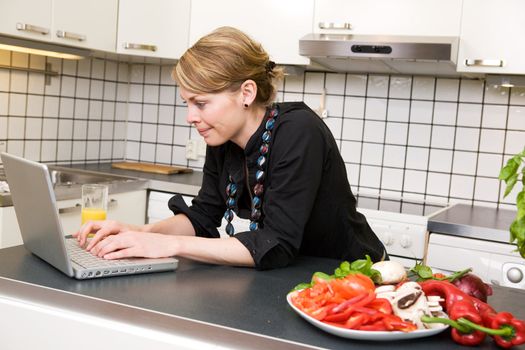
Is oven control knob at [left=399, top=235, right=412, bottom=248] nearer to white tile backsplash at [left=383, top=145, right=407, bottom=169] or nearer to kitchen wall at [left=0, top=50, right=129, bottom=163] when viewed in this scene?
white tile backsplash at [left=383, top=145, right=407, bottom=169]

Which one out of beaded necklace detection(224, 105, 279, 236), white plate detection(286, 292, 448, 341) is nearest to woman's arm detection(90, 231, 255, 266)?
beaded necklace detection(224, 105, 279, 236)

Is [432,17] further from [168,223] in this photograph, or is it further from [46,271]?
[46,271]

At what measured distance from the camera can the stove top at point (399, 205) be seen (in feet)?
8.57

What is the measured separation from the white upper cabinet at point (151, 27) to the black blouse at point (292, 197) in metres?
1.43

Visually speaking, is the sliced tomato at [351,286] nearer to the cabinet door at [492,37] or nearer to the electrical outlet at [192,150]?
the cabinet door at [492,37]

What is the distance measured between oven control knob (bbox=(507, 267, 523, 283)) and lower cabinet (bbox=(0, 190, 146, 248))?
4.97 feet

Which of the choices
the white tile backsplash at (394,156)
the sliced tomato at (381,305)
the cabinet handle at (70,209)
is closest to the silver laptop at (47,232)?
the sliced tomato at (381,305)

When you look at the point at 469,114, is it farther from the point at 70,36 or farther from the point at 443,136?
the point at 70,36

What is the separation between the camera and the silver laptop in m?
1.19

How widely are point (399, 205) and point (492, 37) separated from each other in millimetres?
757

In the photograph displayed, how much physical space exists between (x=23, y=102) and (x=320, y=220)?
1.83 metres

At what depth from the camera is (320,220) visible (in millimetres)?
1622

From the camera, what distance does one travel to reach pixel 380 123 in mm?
3053

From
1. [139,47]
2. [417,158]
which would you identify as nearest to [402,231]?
[417,158]
